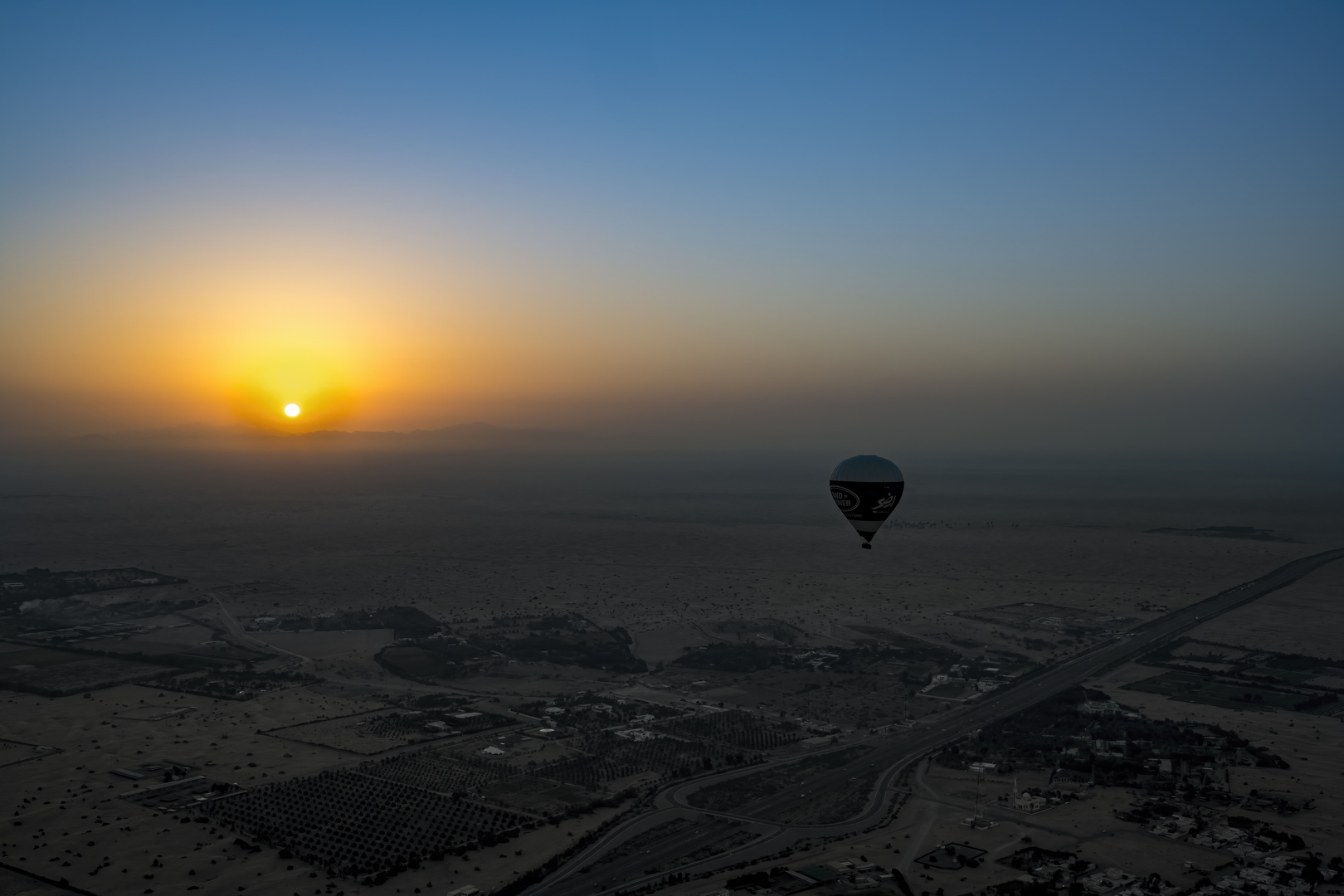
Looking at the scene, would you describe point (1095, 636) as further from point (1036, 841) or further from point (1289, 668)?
point (1036, 841)

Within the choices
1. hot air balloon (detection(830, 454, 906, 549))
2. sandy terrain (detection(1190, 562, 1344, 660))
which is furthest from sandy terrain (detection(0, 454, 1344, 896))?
hot air balloon (detection(830, 454, 906, 549))

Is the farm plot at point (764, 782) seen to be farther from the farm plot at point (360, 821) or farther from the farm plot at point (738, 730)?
the farm plot at point (360, 821)

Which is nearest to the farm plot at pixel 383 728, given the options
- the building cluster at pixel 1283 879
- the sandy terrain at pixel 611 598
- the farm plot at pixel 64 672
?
the sandy terrain at pixel 611 598

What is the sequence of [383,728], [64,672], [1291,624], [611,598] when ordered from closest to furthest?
1. [383,728]
2. [64,672]
3. [1291,624]
4. [611,598]

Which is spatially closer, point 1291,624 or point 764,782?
point 764,782

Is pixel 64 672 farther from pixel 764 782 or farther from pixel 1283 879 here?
pixel 1283 879

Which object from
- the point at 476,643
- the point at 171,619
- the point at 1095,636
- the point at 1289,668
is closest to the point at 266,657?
the point at 476,643

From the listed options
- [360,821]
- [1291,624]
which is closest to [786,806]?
[360,821]
